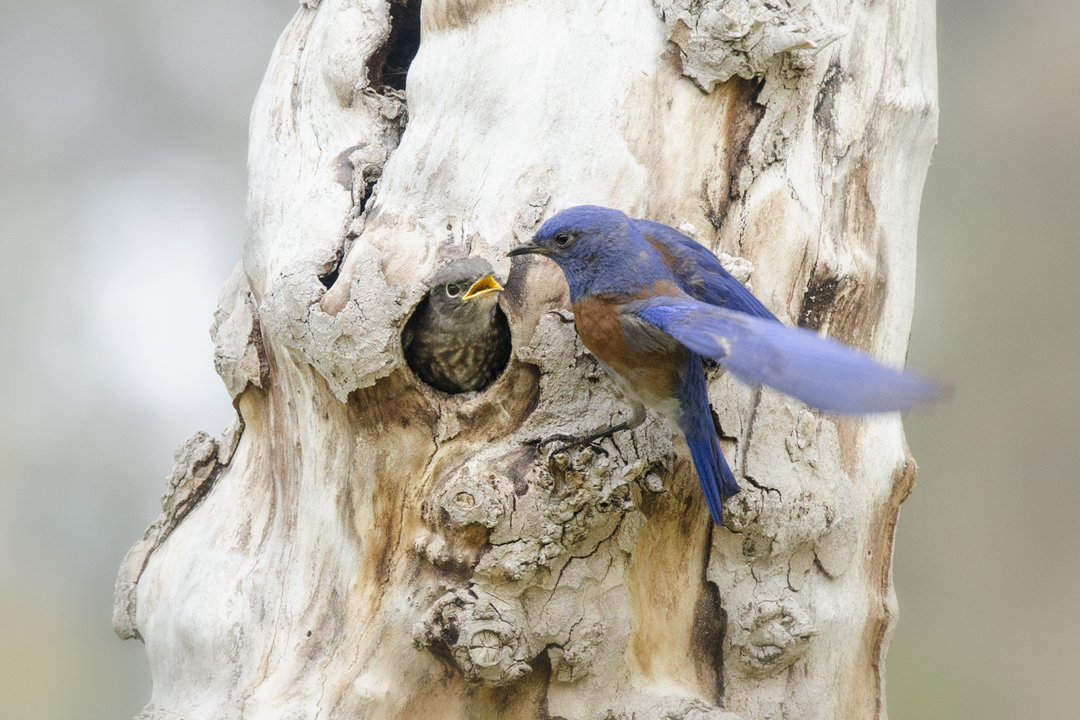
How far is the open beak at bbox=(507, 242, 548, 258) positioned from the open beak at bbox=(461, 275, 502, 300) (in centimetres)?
9

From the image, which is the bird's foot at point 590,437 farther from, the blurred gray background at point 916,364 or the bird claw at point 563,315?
the blurred gray background at point 916,364

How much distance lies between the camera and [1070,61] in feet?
14.7

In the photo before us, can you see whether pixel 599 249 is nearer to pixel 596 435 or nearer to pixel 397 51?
pixel 596 435

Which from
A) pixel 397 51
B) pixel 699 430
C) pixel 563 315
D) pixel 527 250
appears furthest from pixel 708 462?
pixel 397 51

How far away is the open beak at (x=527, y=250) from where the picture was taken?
2.15m

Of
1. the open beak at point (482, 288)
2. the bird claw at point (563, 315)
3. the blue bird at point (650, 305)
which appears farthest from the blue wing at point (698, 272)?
the open beak at point (482, 288)

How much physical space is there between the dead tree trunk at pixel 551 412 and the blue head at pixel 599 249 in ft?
0.52

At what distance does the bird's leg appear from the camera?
2.14m

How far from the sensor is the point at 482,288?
2139 millimetres

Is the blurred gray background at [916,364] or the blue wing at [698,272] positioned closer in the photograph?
the blue wing at [698,272]

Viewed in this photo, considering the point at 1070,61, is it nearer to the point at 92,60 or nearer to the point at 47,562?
the point at 92,60

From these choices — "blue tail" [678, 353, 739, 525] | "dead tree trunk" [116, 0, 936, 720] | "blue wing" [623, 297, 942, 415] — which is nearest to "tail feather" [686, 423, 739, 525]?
"blue tail" [678, 353, 739, 525]

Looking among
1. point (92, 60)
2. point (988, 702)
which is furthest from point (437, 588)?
point (92, 60)

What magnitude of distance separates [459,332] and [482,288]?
0.47 feet
